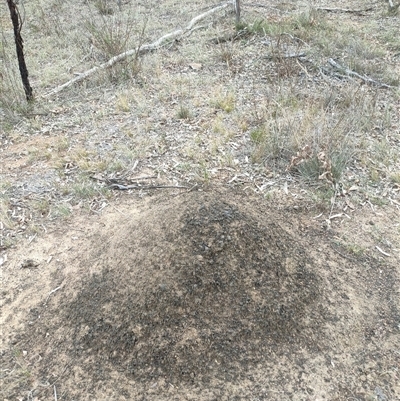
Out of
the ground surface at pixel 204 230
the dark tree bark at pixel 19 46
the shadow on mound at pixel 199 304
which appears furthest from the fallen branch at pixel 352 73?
the dark tree bark at pixel 19 46

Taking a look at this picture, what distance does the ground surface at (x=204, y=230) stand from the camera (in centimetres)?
221

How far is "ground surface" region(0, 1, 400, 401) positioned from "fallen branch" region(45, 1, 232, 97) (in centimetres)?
15

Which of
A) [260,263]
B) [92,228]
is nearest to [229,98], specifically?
[92,228]

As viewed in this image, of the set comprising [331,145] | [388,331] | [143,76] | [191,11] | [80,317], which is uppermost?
[191,11]

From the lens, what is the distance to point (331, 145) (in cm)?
360

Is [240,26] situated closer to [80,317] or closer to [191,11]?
[191,11]

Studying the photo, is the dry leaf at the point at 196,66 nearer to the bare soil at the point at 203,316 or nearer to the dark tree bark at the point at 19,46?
the dark tree bark at the point at 19,46

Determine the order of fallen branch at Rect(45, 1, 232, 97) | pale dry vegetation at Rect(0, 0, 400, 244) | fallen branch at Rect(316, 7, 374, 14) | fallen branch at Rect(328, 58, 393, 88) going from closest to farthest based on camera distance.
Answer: pale dry vegetation at Rect(0, 0, 400, 244)
fallen branch at Rect(328, 58, 393, 88)
fallen branch at Rect(45, 1, 232, 97)
fallen branch at Rect(316, 7, 374, 14)

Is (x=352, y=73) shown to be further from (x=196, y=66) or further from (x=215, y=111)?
(x=196, y=66)

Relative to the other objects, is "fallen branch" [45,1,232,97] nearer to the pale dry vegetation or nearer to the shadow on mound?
the pale dry vegetation

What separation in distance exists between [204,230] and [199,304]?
0.46m

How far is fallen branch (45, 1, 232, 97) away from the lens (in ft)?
17.7

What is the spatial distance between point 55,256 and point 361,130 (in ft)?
10.4

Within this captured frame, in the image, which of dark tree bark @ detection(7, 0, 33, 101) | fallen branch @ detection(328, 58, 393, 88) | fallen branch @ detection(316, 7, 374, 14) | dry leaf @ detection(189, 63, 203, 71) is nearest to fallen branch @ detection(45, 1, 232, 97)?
dark tree bark @ detection(7, 0, 33, 101)
